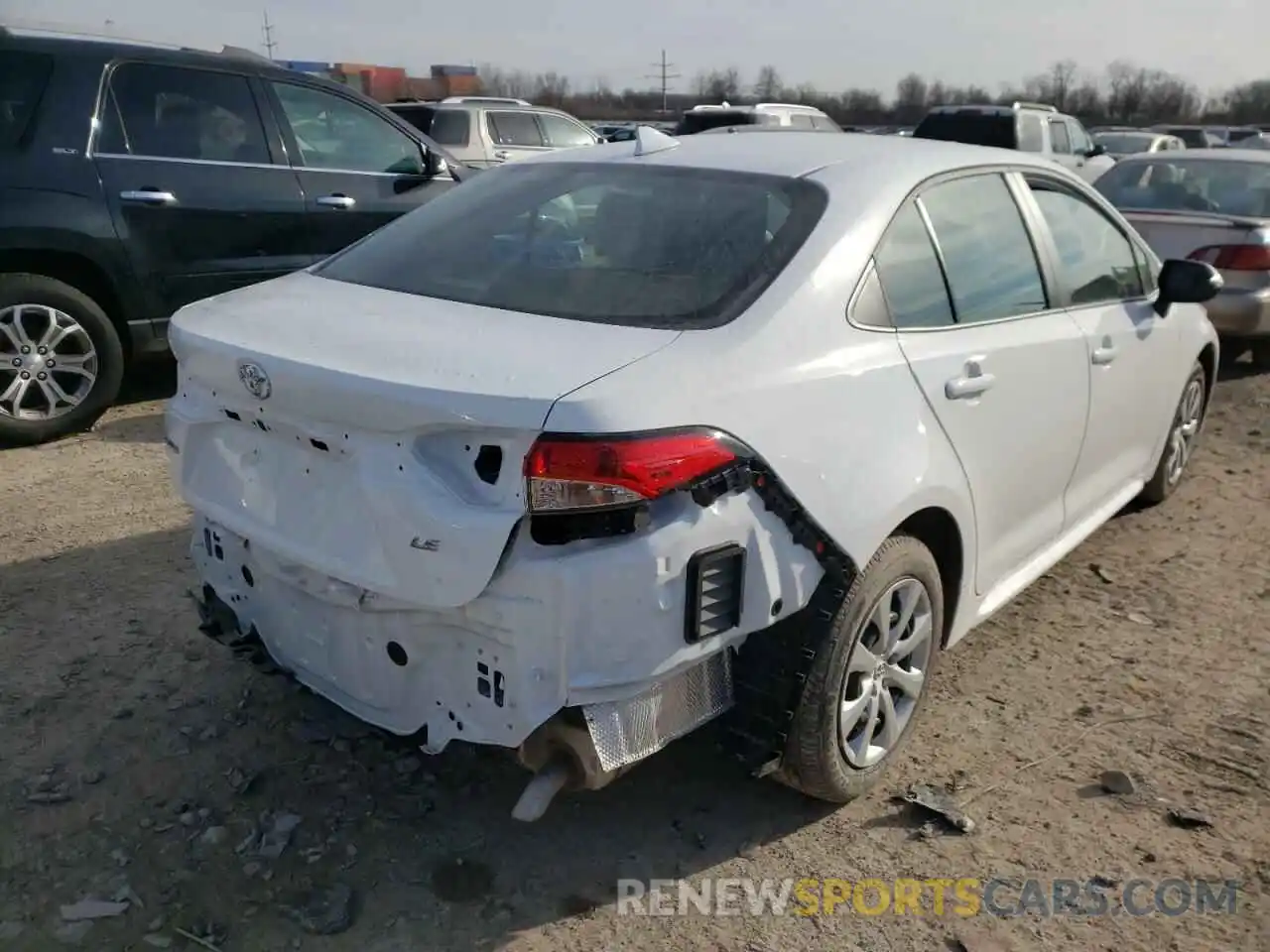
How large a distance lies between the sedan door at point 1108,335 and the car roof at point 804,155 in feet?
1.24

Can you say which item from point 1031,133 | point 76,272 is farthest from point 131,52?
point 1031,133

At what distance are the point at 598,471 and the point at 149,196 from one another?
4.57m

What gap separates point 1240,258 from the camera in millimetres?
7137

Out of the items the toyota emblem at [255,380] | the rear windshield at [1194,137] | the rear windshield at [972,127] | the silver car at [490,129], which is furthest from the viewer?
the rear windshield at [1194,137]

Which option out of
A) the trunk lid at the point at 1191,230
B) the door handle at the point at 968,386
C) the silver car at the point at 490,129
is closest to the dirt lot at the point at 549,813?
the door handle at the point at 968,386

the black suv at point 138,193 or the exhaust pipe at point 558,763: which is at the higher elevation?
the black suv at point 138,193

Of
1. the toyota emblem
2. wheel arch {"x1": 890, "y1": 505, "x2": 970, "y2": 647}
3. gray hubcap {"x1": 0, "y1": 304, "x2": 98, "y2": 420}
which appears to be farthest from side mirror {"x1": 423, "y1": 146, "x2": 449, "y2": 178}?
wheel arch {"x1": 890, "y1": 505, "x2": 970, "y2": 647}

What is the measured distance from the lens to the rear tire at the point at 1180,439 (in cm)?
493

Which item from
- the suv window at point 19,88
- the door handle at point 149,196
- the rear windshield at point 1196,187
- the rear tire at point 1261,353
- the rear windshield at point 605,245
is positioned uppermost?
the suv window at point 19,88

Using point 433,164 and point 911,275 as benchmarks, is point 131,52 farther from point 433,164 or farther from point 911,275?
point 911,275

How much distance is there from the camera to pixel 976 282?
3207mm

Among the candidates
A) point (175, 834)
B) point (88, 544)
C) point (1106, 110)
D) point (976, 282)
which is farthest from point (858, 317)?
point (1106, 110)

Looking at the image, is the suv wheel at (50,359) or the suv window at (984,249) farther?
the suv wheel at (50,359)

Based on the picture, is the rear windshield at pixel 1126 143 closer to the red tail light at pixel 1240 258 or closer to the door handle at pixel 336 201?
the red tail light at pixel 1240 258
